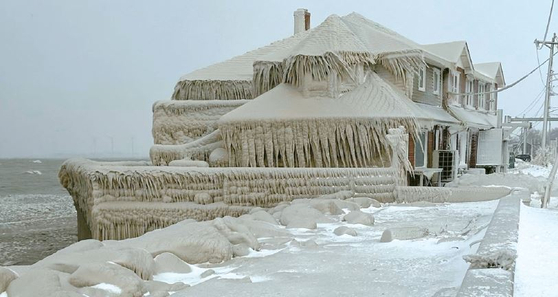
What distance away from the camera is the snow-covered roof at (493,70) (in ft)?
85.4

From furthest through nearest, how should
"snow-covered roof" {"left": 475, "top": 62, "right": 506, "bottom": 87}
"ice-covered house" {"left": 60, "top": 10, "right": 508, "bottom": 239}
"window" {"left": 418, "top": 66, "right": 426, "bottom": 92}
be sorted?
1. "snow-covered roof" {"left": 475, "top": 62, "right": 506, "bottom": 87}
2. "window" {"left": 418, "top": 66, "right": 426, "bottom": 92}
3. "ice-covered house" {"left": 60, "top": 10, "right": 508, "bottom": 239}

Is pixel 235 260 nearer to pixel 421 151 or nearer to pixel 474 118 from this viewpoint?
pixel 421 151

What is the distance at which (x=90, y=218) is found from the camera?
12078 mm

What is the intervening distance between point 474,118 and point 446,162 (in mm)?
6108

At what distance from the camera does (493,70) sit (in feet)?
87.0

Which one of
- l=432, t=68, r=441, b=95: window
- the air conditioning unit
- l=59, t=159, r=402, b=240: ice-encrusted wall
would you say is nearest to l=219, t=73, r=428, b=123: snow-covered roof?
the air conditioning unit

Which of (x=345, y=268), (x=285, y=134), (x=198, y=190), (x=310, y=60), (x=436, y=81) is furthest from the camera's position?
(x=436, y=81)

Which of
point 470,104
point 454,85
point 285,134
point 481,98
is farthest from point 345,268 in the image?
point 481,98

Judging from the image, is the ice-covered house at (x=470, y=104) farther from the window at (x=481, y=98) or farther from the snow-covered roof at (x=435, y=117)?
the snow-covered roof at (x=435, y=117)

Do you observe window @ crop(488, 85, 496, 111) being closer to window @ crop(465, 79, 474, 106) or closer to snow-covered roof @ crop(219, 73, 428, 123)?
window @ crop(465, 79, 474, 106)

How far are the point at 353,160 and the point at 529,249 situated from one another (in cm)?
1031

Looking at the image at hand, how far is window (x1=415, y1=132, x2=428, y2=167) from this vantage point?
677 inches

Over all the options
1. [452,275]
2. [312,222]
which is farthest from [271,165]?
[452,275]

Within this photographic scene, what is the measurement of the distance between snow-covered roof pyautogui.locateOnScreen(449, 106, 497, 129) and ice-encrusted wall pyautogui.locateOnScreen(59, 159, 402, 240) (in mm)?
10650
